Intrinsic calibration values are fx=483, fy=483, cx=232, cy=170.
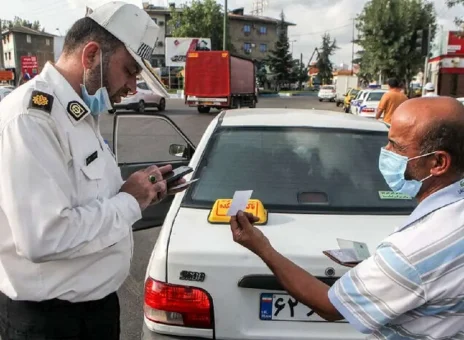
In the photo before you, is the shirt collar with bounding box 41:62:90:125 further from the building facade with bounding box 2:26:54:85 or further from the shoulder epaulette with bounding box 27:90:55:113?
the building facade with bounding box 2:26:54:85

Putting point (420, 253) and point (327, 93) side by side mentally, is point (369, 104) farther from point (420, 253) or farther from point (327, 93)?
point (327, 93)

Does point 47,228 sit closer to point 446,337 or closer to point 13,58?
point 446,337

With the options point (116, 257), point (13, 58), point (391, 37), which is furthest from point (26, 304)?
point (13, 58)

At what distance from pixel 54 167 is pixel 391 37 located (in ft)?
130

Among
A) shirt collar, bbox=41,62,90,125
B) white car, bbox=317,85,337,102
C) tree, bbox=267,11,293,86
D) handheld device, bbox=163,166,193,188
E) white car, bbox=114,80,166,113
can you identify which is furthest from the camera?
tree, bbox=267,11,293,86

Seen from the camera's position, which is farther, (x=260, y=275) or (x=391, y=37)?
(x=391, y=37)

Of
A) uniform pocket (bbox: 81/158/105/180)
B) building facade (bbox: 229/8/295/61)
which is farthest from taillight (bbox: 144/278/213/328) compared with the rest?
building facade (bbox: 229/8/295/61)

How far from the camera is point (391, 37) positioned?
37469 mm

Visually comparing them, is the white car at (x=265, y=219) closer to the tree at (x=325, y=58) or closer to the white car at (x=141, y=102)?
the white car at (x=141, y=102)

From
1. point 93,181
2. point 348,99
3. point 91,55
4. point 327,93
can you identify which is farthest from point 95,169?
point 327,93

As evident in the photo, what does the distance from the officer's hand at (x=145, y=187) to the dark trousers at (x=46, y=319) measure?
1.35 feet

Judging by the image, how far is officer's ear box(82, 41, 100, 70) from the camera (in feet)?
5.43

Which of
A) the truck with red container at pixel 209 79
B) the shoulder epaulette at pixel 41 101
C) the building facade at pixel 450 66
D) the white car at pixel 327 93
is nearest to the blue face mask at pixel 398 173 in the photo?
the shoulder epaulette at pixel 41 101

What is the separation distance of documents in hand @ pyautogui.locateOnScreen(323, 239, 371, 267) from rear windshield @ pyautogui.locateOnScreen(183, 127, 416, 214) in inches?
32.3
